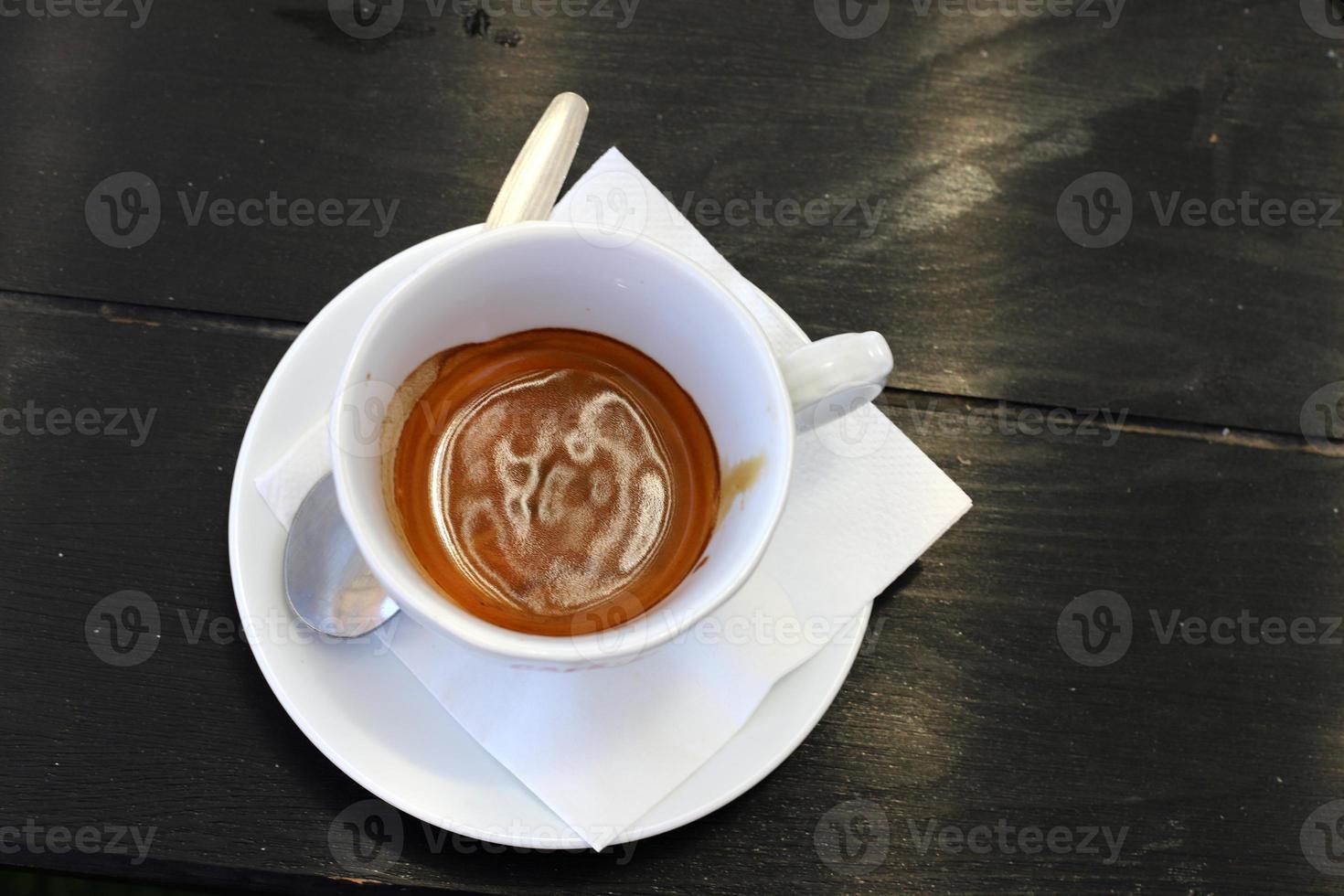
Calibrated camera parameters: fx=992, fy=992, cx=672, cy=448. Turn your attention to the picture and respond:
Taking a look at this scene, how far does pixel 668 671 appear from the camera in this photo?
691 mm

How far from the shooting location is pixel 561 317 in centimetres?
67

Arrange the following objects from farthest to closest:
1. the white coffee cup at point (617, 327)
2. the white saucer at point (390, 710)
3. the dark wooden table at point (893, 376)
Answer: the dark wooden table at point (893, 376) < the white saucer at point (390, 710) < the white coffee cup at point (617, 327)

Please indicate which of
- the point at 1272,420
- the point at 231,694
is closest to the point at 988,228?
the point at 1272,420

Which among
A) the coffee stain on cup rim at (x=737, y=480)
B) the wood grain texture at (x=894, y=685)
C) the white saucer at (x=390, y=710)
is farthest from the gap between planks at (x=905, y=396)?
the coffee stain on cup rim at (x=737, y=480)

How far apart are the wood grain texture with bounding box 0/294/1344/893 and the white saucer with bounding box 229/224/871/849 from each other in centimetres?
10

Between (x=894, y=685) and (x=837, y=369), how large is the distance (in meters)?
0.35

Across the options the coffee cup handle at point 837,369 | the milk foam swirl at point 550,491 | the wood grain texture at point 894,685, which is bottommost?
the wood grain texture at point 894,685

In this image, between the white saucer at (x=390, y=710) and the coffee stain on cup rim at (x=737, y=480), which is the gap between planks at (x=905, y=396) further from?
the coffee stain on cup rim at (x=737, y=480)

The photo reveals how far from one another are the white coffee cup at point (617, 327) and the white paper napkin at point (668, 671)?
9 cm

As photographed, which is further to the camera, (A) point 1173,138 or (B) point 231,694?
(A) point 1173,138

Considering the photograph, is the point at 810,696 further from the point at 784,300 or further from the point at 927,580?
the point at 784,300

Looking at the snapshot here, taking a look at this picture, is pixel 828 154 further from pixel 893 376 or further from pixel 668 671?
pixel 668 671

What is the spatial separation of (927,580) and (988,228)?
0.32 m

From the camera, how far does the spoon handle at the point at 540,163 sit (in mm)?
674
